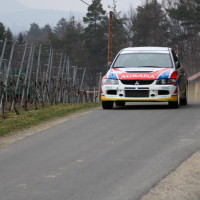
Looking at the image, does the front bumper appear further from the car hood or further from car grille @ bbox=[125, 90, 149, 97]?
the car hood

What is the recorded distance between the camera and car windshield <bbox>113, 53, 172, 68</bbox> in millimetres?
18047

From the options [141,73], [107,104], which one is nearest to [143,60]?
[141,73]

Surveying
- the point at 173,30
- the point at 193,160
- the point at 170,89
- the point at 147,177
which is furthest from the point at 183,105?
the point at 173,30

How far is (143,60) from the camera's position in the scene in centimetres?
1828

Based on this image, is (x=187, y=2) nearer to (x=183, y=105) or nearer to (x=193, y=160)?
(x=183, y=105)

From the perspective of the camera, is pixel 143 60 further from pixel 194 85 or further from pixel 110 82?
pixel 194 85

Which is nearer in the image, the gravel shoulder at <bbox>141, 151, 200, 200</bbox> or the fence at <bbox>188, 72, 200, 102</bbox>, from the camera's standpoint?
the gravel shoulder at <bbox>141, 151, 200, 200</bbox>

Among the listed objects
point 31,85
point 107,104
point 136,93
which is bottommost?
point 107,104

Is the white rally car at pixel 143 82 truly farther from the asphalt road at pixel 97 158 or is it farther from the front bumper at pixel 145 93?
the asphalt road at pixel 97 158

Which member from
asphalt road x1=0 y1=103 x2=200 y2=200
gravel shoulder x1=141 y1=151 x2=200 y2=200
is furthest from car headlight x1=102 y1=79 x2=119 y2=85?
A: gravel shoulder x1=141 y1=151 x2=200 y2=200

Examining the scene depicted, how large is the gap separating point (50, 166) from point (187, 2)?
70.9 metres

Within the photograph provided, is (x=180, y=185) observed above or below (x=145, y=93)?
below

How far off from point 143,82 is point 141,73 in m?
0.28

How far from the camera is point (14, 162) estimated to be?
902cm
